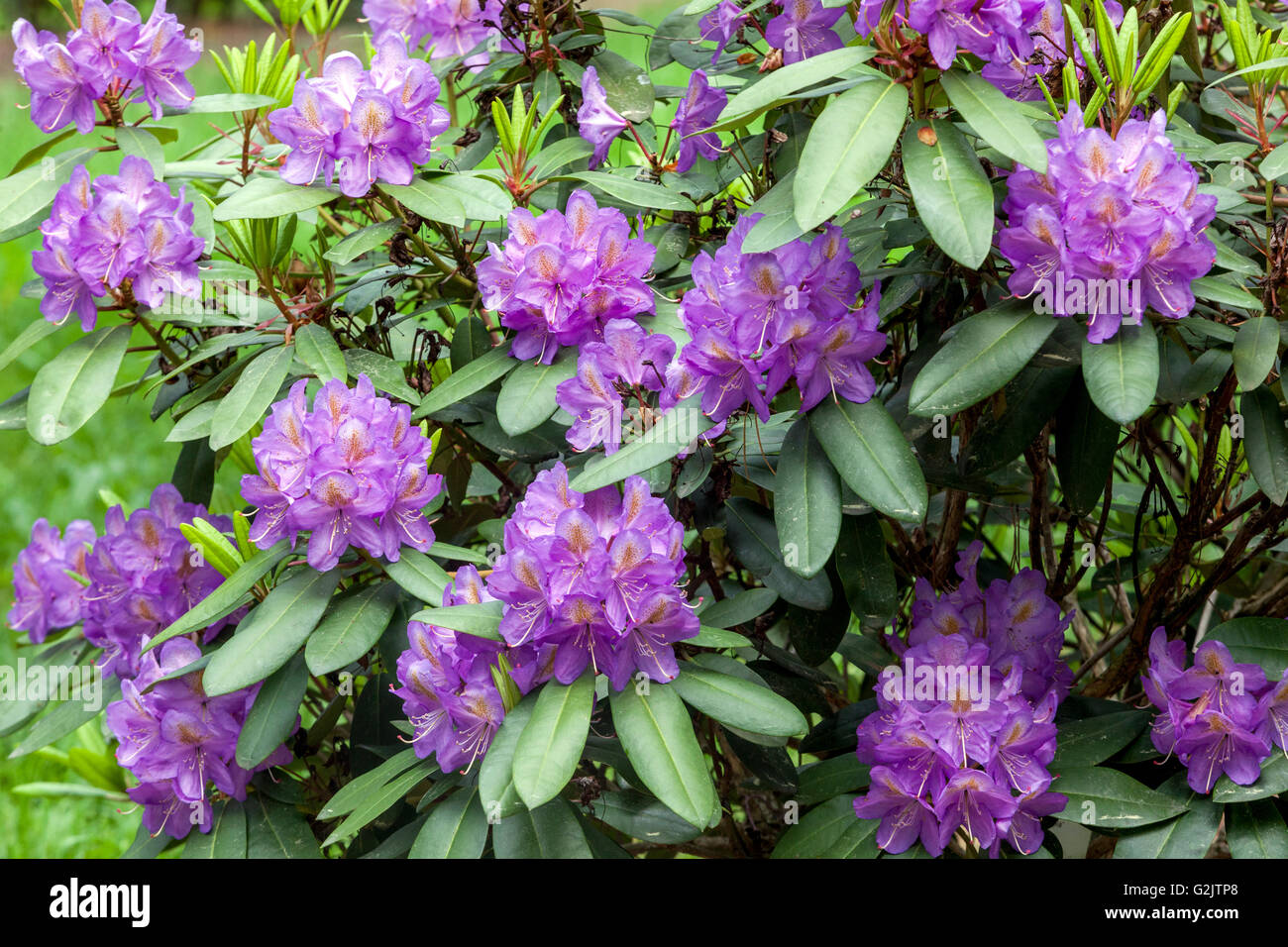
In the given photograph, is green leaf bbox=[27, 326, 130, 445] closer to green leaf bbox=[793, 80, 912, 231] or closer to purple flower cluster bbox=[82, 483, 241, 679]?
purple flower cluster bbox=[82, 483, 241, 679]

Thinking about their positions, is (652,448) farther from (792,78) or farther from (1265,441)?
(1265,441)

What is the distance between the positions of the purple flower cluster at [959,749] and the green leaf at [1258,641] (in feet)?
0.72

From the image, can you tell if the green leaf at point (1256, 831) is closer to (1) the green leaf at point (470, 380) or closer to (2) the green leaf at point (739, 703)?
(2) the green leaf at point (739, 703)

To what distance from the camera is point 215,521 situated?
1852 millimetres

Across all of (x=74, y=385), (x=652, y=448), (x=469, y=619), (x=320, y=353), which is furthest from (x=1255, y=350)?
(x=74, y=385)

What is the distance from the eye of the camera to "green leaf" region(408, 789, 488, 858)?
133 centimetres

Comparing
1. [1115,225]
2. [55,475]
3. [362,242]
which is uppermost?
[1115,225]

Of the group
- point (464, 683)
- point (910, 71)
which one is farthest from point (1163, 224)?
point (464, 683)

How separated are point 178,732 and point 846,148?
3.50 feet

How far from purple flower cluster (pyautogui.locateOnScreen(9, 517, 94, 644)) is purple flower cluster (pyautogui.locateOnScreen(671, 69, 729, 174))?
3.70 feet

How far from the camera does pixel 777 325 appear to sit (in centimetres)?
129

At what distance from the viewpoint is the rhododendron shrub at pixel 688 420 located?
1.24 m

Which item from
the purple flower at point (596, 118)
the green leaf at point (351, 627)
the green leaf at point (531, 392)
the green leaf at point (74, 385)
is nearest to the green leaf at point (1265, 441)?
the green leaf at point (531, 392)

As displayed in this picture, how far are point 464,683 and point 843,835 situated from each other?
19.6 inches
